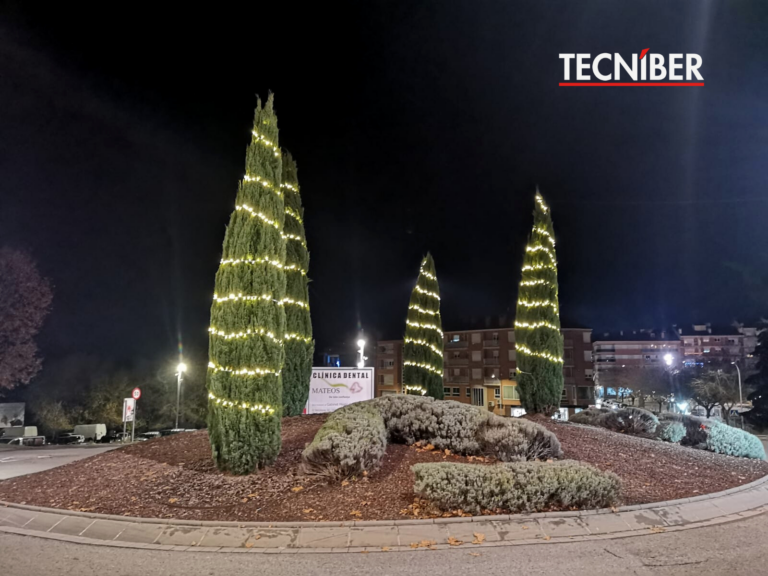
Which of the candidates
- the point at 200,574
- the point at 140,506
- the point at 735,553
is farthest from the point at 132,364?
the point at 735,553

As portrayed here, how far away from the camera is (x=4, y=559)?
6211 mm

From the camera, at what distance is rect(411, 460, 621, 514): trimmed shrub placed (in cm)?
723

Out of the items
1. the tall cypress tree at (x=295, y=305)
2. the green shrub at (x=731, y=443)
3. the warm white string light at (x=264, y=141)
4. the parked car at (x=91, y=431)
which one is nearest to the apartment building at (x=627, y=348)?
the parked car at (x=91, y=431)

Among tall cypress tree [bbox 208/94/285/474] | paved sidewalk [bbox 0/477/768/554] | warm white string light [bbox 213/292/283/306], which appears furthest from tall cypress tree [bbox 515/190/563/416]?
warm white string light [bbox 213/292/283/306]

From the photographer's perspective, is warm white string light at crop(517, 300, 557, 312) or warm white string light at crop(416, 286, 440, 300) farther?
Result: warm white string light at crop(416, 286, 440, 300)

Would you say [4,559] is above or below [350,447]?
below

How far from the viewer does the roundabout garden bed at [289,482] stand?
7.50m

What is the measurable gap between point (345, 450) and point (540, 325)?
10.7 m

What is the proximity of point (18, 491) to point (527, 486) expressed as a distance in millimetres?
8417

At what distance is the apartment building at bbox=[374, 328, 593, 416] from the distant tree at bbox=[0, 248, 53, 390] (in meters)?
40.0

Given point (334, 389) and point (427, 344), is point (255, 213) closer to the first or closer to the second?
point (334, 389)

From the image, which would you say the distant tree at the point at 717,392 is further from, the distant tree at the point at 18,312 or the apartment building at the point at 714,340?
the apartment building at the point at 714,340

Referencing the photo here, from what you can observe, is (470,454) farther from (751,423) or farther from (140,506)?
(751,423)

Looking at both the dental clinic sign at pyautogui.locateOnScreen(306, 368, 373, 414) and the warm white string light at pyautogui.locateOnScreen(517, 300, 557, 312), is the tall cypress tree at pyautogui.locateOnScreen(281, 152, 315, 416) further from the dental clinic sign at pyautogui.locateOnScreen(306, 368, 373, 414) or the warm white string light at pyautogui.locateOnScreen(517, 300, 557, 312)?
the warm white string light at pyautogui.locateOnScreen(517, 300, 557, 312)
